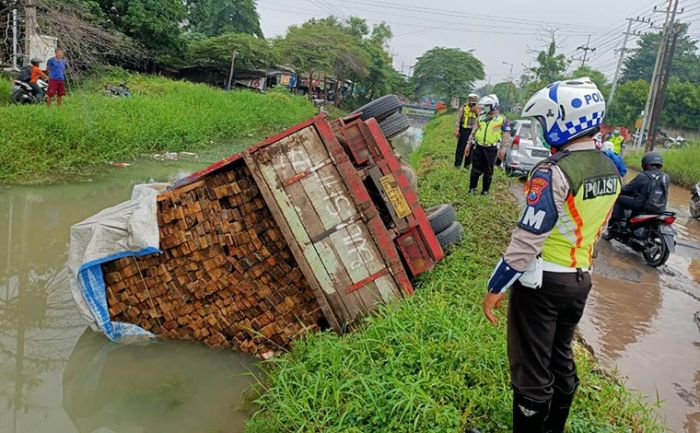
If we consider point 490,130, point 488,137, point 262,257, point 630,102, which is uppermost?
point 630,102

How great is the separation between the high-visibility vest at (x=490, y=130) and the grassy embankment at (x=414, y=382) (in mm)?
4265

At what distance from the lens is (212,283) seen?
4.31 m

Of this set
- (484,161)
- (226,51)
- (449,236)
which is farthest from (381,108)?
(226,51)

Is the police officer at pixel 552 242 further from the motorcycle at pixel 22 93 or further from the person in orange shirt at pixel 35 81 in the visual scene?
the person in orange shirt at pixel 35 81

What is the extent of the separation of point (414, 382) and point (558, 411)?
2.55ft

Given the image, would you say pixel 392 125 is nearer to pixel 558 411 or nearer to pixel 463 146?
pixel 558 411

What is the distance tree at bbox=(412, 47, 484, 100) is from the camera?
46688 mm

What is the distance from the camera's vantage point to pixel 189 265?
14.1 feet

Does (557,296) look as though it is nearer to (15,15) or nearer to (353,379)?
(353,379)

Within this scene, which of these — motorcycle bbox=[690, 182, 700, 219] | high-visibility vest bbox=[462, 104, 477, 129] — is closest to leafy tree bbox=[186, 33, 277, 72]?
high-visibility vest bbox=[462, 104, 477, 129]

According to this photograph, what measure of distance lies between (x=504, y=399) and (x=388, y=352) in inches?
29.3

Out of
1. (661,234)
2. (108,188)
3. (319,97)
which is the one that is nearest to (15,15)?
(108,188)

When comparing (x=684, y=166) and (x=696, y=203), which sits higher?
(x=684, y=166)

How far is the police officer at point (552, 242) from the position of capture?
92.6 inches
